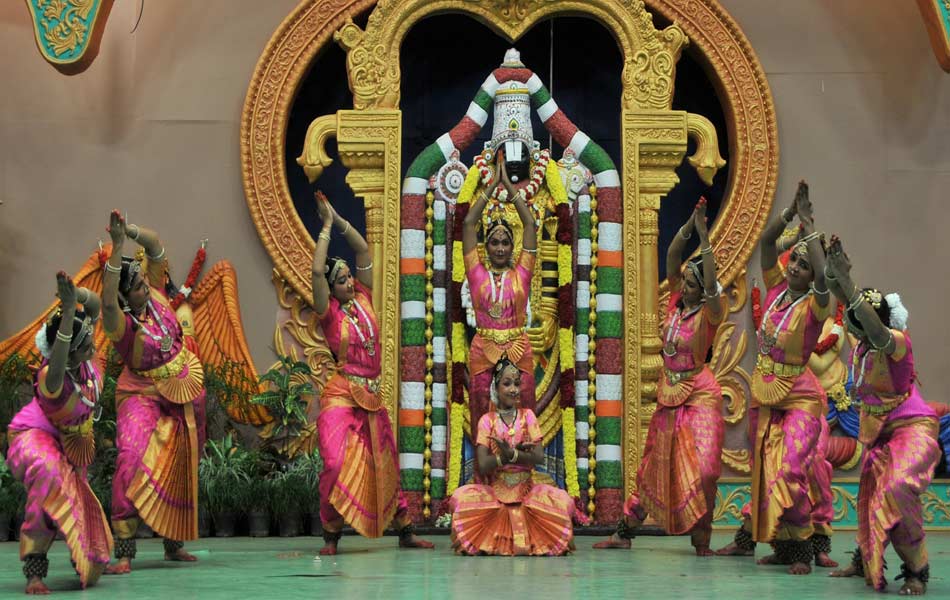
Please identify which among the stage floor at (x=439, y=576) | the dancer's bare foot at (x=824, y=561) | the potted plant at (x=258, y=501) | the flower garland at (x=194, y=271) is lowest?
the stage floor at (x=439, y=576)

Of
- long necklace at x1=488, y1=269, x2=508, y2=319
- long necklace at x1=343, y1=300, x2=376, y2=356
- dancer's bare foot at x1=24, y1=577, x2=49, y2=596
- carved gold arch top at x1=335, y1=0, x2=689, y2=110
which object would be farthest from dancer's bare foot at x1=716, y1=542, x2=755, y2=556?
dancer's bare foot at x1=24, y1=577, x2=49, y2=596

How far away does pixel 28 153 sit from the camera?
10.1 metres

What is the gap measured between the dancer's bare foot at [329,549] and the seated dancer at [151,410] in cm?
67

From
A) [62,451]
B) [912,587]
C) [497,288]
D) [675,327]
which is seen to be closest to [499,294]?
[497,288]

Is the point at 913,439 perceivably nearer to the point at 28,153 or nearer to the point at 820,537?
the point at 820,537

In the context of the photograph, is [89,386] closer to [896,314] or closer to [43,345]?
[43,345]

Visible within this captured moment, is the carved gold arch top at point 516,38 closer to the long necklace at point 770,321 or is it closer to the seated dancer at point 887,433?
the long necklace at point 770,321

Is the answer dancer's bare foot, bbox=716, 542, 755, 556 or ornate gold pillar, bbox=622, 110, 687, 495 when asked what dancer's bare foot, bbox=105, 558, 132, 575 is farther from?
ornate gold pillar, bbox=622, 110, 687, 495

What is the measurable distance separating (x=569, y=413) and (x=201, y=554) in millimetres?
2710

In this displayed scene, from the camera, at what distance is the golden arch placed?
9.87 m

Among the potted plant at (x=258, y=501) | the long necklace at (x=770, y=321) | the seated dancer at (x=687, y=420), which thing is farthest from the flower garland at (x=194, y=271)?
the long necklace at (x=770, y=321)

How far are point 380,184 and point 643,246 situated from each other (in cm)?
174

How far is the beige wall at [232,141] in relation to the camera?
33.0 feet

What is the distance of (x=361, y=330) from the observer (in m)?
7.97
